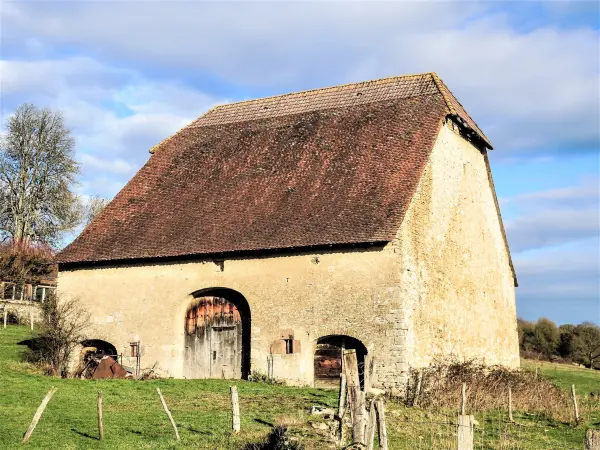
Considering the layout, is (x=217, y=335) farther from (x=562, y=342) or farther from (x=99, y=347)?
(x=562, y=342)

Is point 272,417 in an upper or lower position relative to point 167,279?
lower

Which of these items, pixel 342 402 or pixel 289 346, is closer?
pixel 342 402

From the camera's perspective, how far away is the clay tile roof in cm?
2173

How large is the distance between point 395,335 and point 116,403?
7.50 metres

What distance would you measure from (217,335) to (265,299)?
2348mm

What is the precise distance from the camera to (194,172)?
2656cm

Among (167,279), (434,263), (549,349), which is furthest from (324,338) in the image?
(549,349)

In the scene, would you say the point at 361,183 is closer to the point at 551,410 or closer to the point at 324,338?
the point at 324,338

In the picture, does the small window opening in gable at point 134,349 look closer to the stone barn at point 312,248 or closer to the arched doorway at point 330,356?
the stone barn at point 312,248

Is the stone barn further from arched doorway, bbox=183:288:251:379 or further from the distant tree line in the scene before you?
the distant tree line

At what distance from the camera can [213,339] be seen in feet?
75.4

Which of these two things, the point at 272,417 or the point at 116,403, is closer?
the point at 272,417

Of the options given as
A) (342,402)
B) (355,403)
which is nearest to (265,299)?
(342,402)

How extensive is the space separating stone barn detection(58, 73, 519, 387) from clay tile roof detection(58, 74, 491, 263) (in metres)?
0.06
